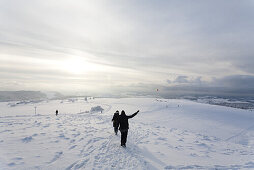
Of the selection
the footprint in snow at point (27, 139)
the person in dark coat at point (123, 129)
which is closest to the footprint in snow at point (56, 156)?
the footprint in snow at point (27, 139)

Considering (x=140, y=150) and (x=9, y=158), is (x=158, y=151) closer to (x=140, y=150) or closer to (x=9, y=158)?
(x=140, y=150)

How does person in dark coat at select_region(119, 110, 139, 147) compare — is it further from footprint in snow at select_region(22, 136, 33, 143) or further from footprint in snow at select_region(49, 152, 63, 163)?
footprint in snow at select_region(22, 136, 33, 143)

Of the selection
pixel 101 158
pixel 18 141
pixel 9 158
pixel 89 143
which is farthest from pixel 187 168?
pixel 18 141

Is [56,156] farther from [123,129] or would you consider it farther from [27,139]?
[123,129]

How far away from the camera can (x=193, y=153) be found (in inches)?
368


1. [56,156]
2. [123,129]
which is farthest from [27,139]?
[123,129]

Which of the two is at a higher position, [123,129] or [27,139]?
[123,129]

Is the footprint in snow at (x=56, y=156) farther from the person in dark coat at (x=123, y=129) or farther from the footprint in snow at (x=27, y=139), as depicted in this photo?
the person in dark coat at (x=123, y=129)

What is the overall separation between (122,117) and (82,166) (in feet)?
12.5

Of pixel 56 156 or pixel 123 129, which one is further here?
pixel 123 129

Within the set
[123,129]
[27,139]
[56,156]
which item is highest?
[123,129]

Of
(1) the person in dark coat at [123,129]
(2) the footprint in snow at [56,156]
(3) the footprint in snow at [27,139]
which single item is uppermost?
(1) the person in dark coat at [123,129]

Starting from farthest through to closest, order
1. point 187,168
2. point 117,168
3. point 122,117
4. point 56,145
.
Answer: point 122,117, point 56,145, point 187,168, point 117,168

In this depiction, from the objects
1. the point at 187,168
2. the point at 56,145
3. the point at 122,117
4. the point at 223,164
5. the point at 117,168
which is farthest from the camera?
the point at 122,117
